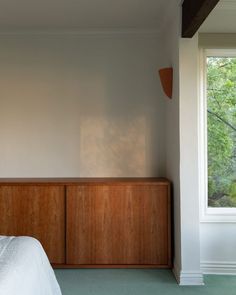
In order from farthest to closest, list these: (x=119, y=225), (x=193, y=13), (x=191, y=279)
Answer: (x=119, y=225) → (x=191, y=279) → (x=193, y=13)

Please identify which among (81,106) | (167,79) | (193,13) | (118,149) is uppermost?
(193,13)

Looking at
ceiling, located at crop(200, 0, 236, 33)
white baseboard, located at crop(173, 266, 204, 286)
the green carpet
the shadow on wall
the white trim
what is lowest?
the green carpet

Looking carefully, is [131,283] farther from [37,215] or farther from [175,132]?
[175,132]

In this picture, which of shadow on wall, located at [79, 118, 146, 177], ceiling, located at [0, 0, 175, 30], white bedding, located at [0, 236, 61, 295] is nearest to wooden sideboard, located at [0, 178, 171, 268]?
shadow on wall, located at [79, 118, 146, 177]

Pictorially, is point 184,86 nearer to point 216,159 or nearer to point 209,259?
point 216,159

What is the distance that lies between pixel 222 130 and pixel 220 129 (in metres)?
0.02

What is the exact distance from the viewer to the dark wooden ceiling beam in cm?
211

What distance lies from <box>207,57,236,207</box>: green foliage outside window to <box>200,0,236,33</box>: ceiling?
27cm

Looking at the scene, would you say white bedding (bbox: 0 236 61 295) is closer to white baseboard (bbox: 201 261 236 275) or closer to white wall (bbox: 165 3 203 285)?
white wall (bbox: 165 3 203 285)

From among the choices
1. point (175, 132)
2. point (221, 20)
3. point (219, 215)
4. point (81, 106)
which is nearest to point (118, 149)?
point (81, 106)

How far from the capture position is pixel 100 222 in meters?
3.04

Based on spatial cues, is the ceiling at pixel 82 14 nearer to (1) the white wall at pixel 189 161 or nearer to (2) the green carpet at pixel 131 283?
(1) the white wall at pixel 189 161

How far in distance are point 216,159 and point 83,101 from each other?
5.23ft

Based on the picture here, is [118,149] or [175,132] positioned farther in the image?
[118,149]
